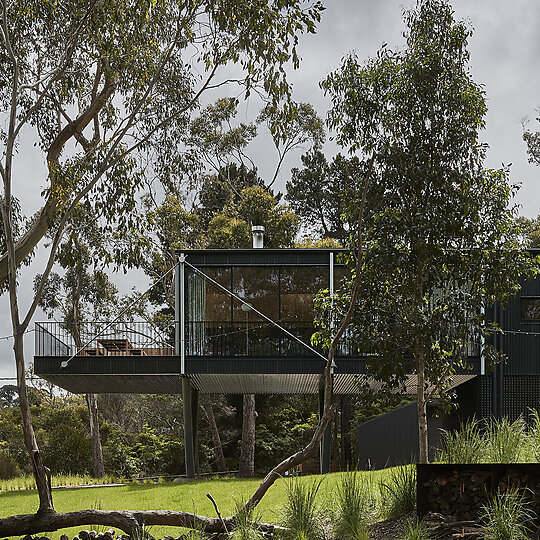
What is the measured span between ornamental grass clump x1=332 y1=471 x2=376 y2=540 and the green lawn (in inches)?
20.9

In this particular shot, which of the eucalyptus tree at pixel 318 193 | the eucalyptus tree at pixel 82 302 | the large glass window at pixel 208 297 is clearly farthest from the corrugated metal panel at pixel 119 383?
the eucalyptus tree at pixel 318 193

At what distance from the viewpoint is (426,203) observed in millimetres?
8703

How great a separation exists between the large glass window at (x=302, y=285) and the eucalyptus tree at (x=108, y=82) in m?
5.47

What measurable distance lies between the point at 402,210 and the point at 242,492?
518 cm

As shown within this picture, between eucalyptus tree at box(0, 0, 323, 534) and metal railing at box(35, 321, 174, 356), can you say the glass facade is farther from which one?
eucalyptus tree at box(0, 0, 323, 534)

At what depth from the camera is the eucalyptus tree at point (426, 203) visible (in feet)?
27.8

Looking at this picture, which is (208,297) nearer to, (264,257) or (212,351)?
(212,351)

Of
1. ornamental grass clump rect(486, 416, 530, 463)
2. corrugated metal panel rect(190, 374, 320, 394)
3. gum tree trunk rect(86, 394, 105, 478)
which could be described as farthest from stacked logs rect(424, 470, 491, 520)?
gum tree trunk rect(86, 394, 105, 478)

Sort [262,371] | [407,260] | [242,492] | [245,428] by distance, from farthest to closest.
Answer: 1. [245,428]
2. [262,371]
3. [242,492]
4. [407,260]

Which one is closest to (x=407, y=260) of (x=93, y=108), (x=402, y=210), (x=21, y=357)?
(x=402, y=210)

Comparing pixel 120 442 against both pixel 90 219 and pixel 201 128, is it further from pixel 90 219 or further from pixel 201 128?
pixel 90 219

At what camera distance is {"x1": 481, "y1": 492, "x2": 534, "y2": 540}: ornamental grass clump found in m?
6.04

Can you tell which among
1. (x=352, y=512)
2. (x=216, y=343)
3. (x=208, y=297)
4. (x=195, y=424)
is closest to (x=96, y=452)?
(x=208, y=297)

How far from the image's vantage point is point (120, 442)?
77.3 ft
